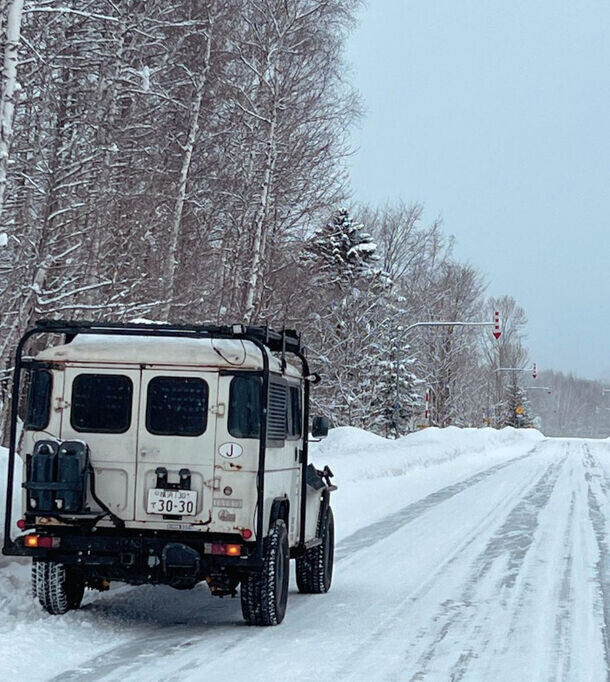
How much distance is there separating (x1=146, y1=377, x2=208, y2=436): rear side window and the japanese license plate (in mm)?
473

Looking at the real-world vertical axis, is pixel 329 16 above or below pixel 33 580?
above

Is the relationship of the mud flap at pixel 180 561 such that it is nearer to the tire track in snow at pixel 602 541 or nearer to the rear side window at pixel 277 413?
the rear side window at pixel 277 413

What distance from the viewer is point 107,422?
8461mm

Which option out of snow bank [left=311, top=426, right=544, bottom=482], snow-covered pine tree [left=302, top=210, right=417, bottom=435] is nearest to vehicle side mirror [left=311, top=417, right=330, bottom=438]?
snow bank [left=311, top=426, right=544, bottom=482]

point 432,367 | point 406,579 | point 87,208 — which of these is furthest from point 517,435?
point 406,579

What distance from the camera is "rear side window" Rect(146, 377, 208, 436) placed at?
838 centimetres

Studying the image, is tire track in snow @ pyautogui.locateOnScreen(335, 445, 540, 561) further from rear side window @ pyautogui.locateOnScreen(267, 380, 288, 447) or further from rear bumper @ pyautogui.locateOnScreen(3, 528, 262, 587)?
rear bumper @ pyautogui.locateOnScreen(3, 528, 262, 587)

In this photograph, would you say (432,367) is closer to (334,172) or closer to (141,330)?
(334,172)

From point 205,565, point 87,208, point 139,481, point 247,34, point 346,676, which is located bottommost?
point 346,676

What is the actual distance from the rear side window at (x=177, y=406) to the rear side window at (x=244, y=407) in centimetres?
21

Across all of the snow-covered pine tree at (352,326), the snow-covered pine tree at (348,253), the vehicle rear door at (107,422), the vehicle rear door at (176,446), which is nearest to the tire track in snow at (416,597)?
the vehicle rear door at (176,446)

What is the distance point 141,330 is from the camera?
8.66m

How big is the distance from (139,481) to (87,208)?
1061cm

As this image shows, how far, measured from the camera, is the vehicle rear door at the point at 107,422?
8.30m
